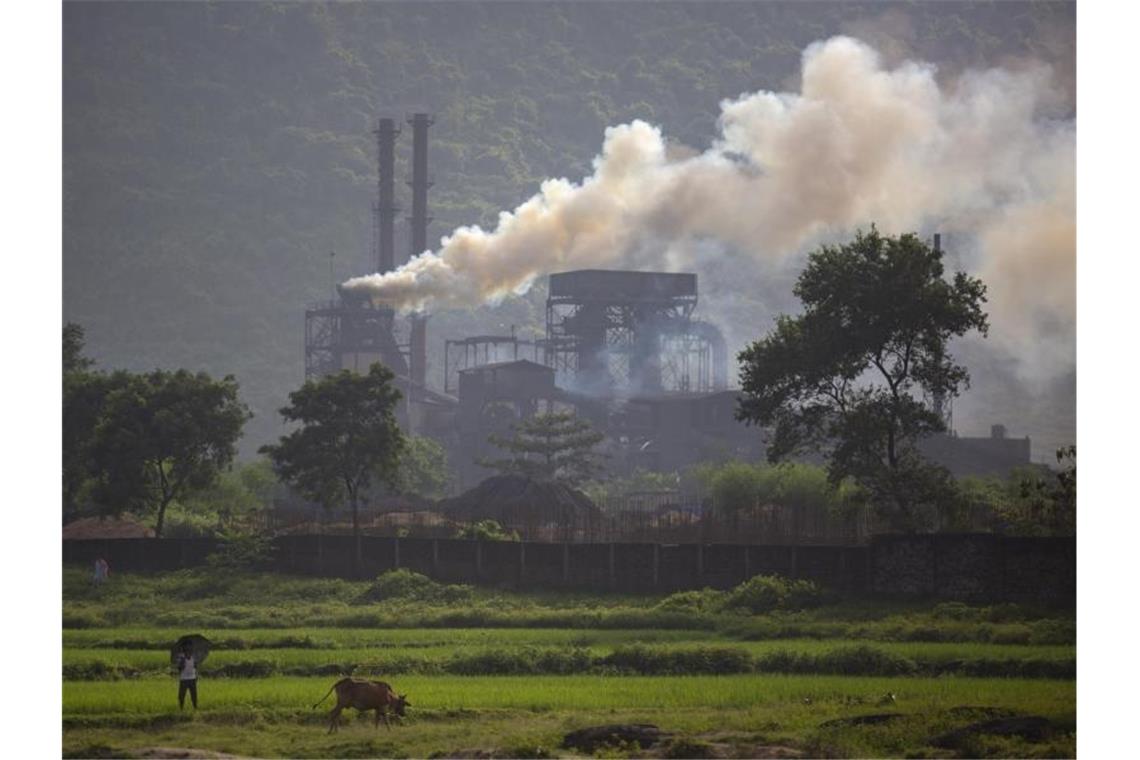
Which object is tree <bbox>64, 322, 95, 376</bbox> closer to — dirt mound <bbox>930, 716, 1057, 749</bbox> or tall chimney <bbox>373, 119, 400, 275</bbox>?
tall chimney <bbox>373, 119, 400, 275</bbox>

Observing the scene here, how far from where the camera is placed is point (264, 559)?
59.3 m

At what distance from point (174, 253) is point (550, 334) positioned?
75.6 metres

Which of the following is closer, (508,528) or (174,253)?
(508,528)

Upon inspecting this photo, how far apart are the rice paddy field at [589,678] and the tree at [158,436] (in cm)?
1605

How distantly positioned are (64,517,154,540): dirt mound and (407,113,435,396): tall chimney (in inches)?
2466

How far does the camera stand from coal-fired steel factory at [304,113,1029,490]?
360 ft

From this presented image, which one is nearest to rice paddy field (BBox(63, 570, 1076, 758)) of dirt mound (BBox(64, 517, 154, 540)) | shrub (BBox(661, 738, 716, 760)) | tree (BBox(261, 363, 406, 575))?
shrub (BBox(661, 738, 716, 760))

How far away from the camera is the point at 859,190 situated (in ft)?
249

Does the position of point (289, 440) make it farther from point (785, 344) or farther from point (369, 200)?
point (369, 200)

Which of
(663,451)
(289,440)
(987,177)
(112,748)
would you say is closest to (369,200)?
(663,451)

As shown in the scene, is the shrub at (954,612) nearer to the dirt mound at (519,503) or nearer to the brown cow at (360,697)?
the brown cow at (360,697)

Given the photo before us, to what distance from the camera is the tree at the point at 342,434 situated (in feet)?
Answer: 208

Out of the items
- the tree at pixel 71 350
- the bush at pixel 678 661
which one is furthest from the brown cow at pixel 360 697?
the tree at pixel 71 350

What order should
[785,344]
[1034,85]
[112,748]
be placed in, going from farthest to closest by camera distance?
[1034,85] → [785,344] → [112,748]
